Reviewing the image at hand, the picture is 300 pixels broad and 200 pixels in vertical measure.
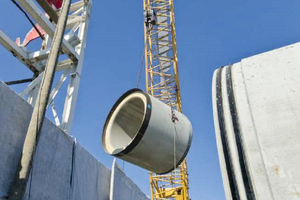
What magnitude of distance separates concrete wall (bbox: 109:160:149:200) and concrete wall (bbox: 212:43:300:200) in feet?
15.9

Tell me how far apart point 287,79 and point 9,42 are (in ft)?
25.2

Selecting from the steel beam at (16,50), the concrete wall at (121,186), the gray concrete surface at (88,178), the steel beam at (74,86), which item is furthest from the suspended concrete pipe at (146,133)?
the steel beam at (16,50)

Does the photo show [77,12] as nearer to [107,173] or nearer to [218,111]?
[107,173]

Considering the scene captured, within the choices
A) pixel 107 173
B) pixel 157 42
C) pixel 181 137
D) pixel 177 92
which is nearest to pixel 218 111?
pixel 181 137

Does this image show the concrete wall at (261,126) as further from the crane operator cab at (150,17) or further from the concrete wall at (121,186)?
the crane operator cab at (150,17)

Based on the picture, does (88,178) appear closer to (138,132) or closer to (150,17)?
(138,132)

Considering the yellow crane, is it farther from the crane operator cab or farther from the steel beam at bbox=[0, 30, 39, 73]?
A: the steel beam at bbox=[0, 30, 39, 73]

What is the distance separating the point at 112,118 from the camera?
195 inches

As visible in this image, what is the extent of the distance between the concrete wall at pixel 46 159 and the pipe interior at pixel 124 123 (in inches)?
24.8

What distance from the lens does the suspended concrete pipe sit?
165 inches

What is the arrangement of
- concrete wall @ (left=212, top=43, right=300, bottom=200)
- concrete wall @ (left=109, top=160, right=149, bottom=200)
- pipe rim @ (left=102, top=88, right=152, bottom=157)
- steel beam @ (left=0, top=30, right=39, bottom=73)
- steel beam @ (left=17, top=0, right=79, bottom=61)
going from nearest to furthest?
concrete wall @ (left=212, top=43, right=300, bottom=200) < pipe rim @ (left=102, top=88, right=152, bottom=157) < concrete wall @ (left=109, top=160, right=149, bottom=200) < steel beam @ (left=17, top=0, right=79, bottom=61) < steel beam @ (left=0, top=30, right=39, bottom=73)

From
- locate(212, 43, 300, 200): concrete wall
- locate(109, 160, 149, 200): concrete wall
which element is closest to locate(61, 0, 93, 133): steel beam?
locate(109, 160, 149, 200): concrete wall

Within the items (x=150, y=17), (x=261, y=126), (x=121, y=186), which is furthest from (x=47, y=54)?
(x=150, y=17)

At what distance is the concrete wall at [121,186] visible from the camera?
6562 mm
